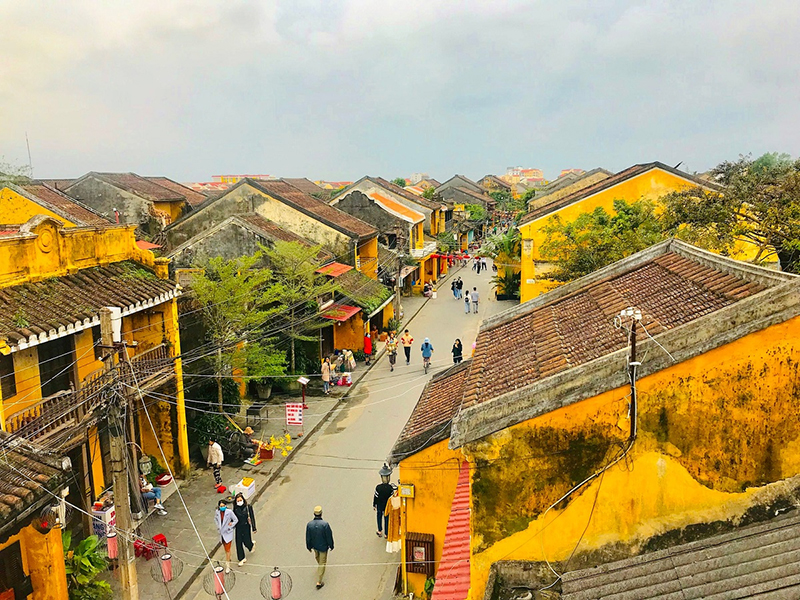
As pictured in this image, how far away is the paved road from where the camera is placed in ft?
39.4

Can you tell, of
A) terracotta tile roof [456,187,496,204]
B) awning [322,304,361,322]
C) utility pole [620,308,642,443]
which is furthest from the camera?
terracotta tile roof [456,187,496,204]

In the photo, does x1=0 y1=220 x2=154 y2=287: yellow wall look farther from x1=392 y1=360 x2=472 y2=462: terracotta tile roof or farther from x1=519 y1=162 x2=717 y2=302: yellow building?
x1=519 y1=162 x2=717 y2=302: yellow building

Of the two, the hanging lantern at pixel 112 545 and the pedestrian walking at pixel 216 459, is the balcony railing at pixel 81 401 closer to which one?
the hanging lantern at pixel 112 545

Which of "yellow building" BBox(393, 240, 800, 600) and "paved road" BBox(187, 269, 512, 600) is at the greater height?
"yellow building" BBox(393, 240, 800, 600)

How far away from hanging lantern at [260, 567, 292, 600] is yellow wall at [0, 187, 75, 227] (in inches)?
734

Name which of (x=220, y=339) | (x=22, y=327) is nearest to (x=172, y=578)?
(x=22, y=327)

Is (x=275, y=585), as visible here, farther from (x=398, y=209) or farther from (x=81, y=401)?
(x=398, y=209)

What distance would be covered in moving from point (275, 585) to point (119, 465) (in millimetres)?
3569

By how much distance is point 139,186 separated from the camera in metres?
37.6

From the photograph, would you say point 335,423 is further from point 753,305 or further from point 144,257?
point 753,305

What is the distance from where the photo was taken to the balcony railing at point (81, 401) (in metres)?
9.93

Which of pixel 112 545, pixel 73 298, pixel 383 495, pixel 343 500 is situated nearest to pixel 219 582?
pixel 112 545

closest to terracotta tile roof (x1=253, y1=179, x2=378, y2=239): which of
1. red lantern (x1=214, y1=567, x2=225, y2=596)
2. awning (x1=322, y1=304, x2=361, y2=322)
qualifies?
awning (x1=322, y1=304, x2=361, y2=322)

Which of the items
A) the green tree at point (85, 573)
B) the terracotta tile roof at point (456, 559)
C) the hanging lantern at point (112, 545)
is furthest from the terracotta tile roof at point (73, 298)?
the terracotta tile roof at point (456, 559)
